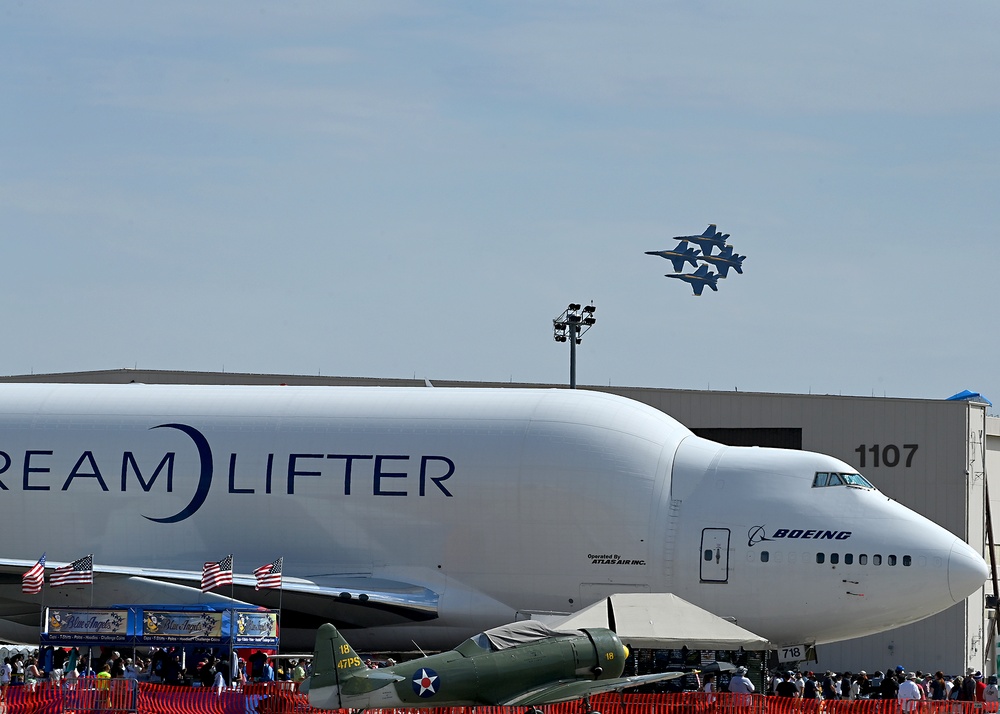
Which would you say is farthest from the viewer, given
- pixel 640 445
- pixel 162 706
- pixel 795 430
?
pixel 795 430

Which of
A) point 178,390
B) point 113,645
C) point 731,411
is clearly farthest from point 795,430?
point 113,645

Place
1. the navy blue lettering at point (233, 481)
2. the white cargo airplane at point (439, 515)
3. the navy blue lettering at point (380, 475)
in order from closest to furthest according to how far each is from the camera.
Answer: the white cargo airplane at point (439, 515) → the navy blue lettering at point (380, 475) → the navy blue lettering at point (233, 481)

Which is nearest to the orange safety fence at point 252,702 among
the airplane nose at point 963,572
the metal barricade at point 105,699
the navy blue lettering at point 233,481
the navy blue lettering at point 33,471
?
the metal barricade at point 105,699

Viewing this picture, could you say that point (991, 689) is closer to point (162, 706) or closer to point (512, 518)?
point (512, 518)

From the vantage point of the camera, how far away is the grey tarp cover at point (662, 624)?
25.2 metres

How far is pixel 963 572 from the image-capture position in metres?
28.5

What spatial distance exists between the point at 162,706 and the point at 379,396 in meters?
10.3

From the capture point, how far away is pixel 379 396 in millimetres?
32781

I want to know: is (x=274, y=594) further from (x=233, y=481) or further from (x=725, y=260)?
(x=725, y=260)

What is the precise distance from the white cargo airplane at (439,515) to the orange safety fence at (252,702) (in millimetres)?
4857

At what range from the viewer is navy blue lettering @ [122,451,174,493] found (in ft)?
106

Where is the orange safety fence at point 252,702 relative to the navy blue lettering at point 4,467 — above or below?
below

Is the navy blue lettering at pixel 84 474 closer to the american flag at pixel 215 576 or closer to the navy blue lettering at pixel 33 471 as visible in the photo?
the navy blue lettering at pixel 33 471

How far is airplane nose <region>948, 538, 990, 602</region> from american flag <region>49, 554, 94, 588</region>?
56.0 feet
